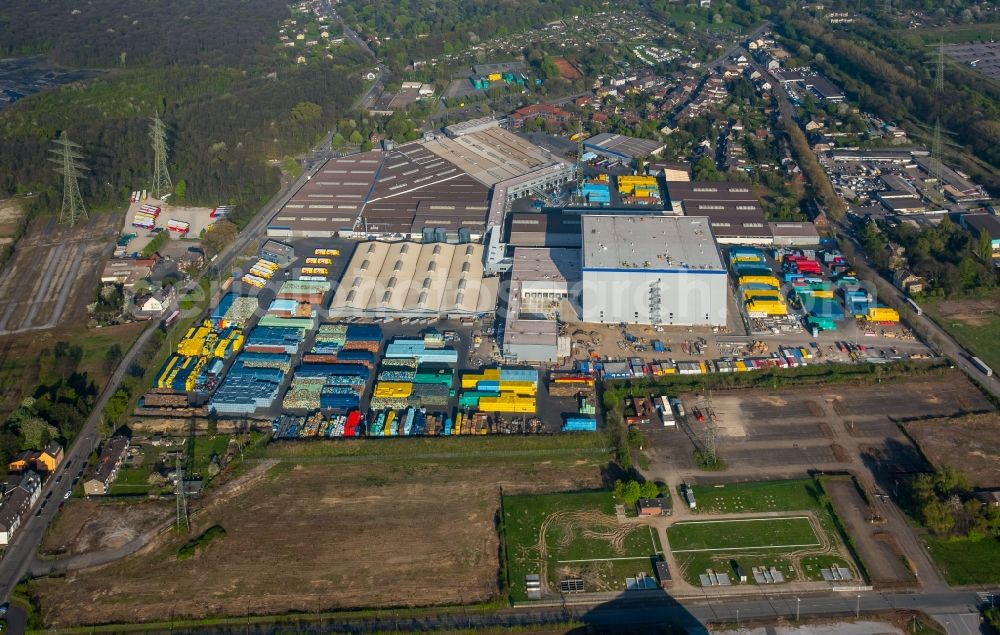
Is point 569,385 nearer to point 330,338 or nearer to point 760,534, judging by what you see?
point 760,534

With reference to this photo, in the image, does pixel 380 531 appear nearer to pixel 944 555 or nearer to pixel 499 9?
pixel 944 555

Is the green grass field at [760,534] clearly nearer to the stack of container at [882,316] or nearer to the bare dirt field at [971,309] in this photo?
the stack of container at [882,316]

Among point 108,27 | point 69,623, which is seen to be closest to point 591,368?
point 69,623

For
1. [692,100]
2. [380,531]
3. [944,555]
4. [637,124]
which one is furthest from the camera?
[692,100]

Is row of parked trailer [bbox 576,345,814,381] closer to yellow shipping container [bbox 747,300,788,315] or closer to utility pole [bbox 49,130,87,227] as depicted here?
yellow shipping container [bbox 747,300,788,315]

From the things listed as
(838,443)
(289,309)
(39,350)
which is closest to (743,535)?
(838,443)

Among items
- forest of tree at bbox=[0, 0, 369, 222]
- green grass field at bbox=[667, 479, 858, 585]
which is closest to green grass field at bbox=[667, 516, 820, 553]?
Answer: green grass field at bbox=[667, 479, 858, 585]
